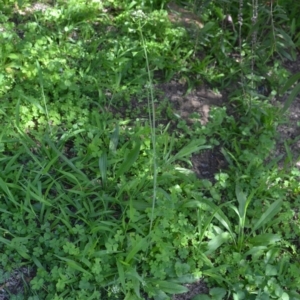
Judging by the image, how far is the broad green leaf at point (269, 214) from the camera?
2.68 metres

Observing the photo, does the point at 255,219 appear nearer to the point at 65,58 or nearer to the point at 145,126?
the point at 145,126

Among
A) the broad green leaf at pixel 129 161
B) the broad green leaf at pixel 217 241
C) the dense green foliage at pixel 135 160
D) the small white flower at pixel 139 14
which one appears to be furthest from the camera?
the small white flower at pixel 139 14

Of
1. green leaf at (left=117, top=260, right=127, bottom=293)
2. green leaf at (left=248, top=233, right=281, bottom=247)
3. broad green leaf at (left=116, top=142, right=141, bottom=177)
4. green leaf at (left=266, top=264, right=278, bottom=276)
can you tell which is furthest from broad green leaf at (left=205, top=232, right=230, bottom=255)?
broad green leaf at (left=116, top=142, right=141, bottom=177)

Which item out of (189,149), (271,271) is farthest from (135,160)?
(271,271)

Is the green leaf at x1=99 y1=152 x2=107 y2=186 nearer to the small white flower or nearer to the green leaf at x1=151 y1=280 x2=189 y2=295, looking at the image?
the green leaf at x1=151 y1=280 x2=189 y2=295

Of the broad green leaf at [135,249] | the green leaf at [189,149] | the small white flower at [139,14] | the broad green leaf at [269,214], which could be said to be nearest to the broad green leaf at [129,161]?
the green leaf at [189,149]

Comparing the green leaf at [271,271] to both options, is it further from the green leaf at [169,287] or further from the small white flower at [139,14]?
the small white flower at [139,14]

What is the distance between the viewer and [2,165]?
8.77ft

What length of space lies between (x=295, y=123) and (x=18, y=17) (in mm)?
2047

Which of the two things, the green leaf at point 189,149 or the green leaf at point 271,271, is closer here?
the green leaf at point 271,271

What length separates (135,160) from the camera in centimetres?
274

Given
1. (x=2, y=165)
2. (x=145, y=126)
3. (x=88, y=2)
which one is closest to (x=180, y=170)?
(x=145, y=126)

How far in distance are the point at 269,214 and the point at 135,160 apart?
31.6 inches

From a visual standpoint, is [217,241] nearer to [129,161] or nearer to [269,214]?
[269,214]
